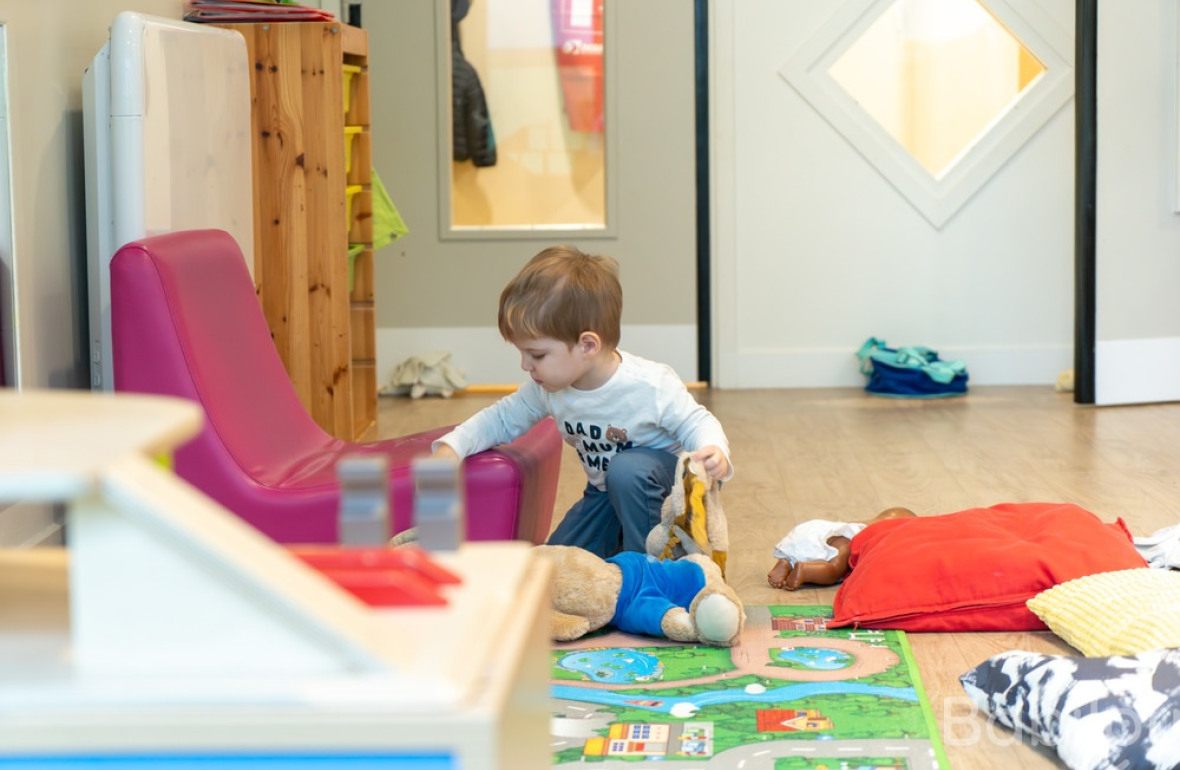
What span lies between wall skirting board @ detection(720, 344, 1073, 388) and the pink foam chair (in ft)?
9.69

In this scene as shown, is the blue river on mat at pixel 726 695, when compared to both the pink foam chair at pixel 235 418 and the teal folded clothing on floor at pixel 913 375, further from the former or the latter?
the teal folded clothing on floor at pixel 913 375

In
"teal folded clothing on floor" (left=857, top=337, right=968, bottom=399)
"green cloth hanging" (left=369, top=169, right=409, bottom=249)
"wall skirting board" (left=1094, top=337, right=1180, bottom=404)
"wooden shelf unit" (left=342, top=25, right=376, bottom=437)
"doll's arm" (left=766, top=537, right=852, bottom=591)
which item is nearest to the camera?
"doll's arm" (left=766, top=537, right=852, bottom=591)

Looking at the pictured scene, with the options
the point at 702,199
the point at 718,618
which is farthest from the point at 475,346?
the point at 718,618

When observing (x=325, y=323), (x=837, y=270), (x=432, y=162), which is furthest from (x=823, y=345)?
(x=325, y=323)

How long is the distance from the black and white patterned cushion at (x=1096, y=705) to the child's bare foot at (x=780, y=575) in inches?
30.5

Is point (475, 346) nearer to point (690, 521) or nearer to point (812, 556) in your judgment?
point (812, 556)

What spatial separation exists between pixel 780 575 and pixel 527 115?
3.20 metres

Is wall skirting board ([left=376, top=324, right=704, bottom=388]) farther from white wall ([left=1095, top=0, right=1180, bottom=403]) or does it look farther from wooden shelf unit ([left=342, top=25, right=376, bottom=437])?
white wall ([left=1095, top=0, right=1180, bottom=403])

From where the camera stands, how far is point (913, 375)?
17.7 feet

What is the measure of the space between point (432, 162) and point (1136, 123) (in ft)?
8.20

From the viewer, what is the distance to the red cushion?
8.07ft

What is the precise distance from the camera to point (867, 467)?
4012mm

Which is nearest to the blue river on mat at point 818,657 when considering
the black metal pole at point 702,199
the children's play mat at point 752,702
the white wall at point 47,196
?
the children's play mat at point 752,702

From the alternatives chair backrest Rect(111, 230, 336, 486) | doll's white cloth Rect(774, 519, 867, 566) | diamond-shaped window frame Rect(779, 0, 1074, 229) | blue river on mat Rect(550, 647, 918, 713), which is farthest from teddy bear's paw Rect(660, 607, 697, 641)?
diamond-shaped window frame Rect(779, 0, 1074, 229)
